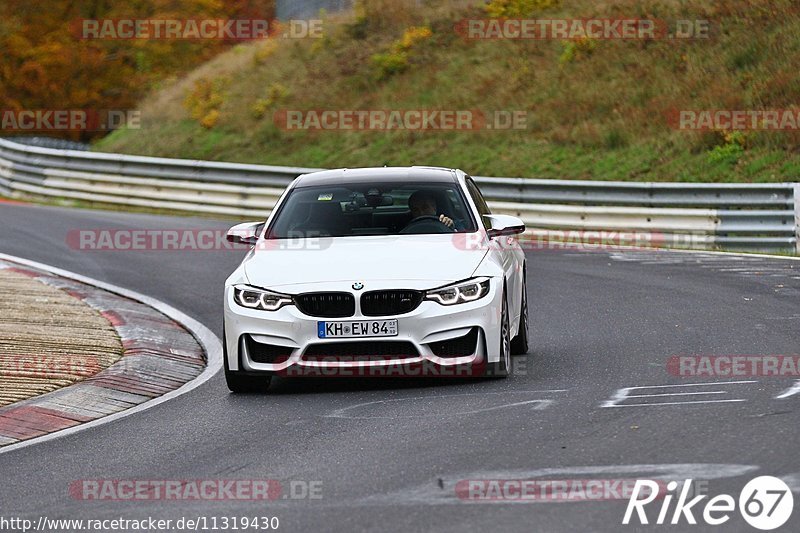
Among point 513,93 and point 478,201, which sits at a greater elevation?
point 513,93

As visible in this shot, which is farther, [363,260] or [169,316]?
[169,316]

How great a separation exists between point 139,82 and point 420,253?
147 feet

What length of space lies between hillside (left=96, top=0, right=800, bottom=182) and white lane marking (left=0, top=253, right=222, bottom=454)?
1221 centimetres

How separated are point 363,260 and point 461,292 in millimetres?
740

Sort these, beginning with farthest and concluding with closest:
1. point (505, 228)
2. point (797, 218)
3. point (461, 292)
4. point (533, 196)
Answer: point (533, 196), point (797, 218), point (505, 228), point (461, 292)

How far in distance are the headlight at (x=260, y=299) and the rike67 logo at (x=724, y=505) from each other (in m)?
3.79

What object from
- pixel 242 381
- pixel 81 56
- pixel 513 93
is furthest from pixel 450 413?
pixel 81 56

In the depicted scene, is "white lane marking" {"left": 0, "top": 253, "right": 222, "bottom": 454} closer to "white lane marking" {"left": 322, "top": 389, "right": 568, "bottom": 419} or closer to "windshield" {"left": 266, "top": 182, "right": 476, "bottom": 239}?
"windshield" {"left": 266, "top": 182, "right": 476, "bottom": 239}

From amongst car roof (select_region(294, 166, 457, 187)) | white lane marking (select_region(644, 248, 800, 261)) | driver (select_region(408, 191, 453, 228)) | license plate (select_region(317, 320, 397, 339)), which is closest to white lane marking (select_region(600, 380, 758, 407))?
license plate (select_region(317, 320, 397, 339))

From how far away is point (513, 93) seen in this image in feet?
107

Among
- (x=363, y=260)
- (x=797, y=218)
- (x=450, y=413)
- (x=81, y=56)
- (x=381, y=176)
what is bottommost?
(x=450, y=413)

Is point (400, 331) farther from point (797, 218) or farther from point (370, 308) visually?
point (797, 218)

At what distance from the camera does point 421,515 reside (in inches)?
236

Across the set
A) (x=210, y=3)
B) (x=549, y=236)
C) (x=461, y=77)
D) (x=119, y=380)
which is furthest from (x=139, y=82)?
(x=119, y=380)
